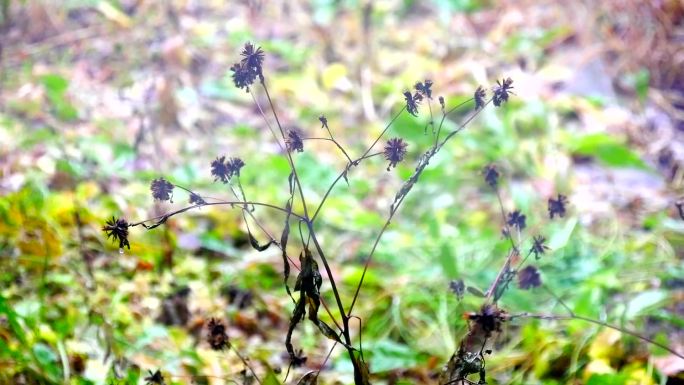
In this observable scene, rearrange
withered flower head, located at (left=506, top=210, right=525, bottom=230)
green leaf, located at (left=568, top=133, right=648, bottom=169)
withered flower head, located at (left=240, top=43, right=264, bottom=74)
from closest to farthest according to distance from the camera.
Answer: withered flower head, located at (left=240, top=43, right=264, bottom=74) → withered flower head, located at (left=506, top=210, right=525, bottom=230) → green leaf, located at (left=568, top=133, right=648, bottom=169)

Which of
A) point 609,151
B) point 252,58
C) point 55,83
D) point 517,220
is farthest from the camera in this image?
point 609,151

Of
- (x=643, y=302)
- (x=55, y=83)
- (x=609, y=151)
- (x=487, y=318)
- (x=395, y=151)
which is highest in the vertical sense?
(x=609, y=151)

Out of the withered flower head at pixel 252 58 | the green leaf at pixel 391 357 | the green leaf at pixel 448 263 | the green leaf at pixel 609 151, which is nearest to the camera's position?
the withered flower head at pixel 252 58

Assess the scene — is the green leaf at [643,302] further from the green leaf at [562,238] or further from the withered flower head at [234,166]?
the withered flower head at [234,166]

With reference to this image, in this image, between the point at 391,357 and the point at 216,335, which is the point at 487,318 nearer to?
the point at 216,335

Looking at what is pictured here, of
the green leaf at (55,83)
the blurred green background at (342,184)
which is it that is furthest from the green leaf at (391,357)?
the green leaf at (55,83)

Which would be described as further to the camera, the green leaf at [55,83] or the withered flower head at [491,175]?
the green leaf at [55,83]

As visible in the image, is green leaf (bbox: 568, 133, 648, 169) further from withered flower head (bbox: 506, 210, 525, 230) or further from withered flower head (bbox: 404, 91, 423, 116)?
withered flower head (bbox: 404, 91, 423, 116)

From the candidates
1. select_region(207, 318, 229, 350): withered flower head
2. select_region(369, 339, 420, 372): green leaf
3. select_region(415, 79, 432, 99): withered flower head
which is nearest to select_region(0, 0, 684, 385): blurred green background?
select_region(369, 339, 420, 372): green leaf

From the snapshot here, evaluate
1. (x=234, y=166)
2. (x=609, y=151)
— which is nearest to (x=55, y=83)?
(x=234, y=166)
